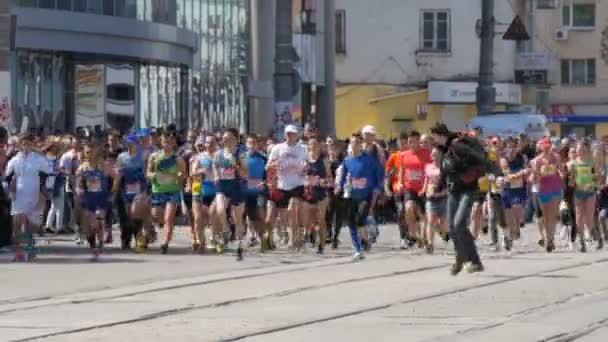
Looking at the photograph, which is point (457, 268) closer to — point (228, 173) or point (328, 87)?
point (228, 173)

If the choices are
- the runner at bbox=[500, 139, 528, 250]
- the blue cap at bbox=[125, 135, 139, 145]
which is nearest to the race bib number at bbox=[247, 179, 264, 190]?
the blue cap at bbox=[125, 135, 139, 145]

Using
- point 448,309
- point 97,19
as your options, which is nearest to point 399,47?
point 97,19

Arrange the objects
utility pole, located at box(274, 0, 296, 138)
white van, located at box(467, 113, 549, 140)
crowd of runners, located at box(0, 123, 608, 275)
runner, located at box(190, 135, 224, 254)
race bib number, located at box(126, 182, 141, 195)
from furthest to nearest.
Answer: white van, located at box(467, 113, 549, 140), utility pole, located at box(274, 0, 296, 138), race bib number, located at box(126, 182, 141, 195), runner, located at box(190, 135, 224, 254), crowd of runners, located at box(0, 123, 608, 275)

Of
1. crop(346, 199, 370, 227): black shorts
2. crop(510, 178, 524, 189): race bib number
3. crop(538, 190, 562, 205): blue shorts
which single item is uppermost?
crop(510, 178, 524, 189): race bib number

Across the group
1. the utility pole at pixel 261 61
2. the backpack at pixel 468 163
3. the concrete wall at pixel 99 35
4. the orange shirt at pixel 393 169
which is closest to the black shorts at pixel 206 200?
the orange shirt at pixel 393 169

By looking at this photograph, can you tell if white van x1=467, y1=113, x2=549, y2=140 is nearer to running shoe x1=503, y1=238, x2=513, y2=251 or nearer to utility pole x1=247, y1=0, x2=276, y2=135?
utility pole x1=247, y1=0, x2=276, y2=135

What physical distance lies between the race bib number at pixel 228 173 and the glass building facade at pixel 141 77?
1774cm

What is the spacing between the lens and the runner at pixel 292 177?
26.5 m

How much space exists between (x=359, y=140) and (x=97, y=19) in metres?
20.7

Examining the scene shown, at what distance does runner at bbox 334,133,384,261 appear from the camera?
25.8 metres

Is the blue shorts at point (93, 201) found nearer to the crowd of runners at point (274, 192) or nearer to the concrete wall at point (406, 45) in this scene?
the crowd of runners at point (274, 192)

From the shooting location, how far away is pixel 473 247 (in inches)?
824

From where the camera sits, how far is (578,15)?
82.9 m

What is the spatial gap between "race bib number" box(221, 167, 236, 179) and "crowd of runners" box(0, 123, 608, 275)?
0.04 feet
